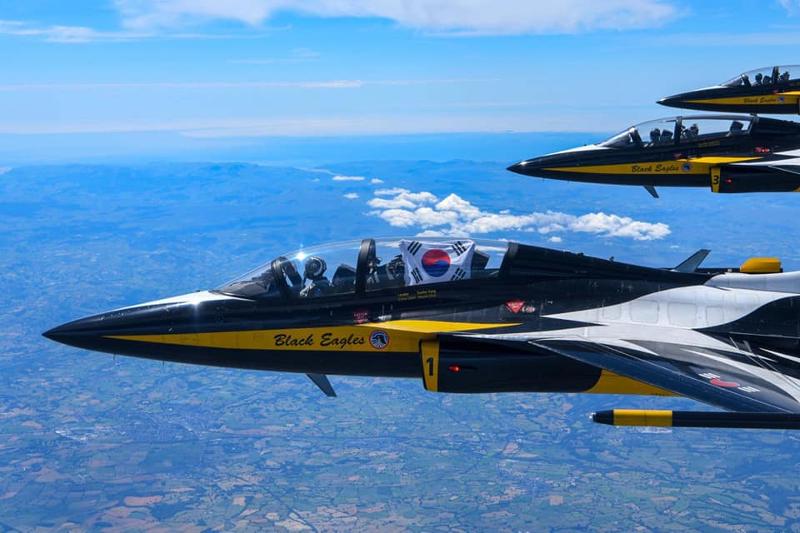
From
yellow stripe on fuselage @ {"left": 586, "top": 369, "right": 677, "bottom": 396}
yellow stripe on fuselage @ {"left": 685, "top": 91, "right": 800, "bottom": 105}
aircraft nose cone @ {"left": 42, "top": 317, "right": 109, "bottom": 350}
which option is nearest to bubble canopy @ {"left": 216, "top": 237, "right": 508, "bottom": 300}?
aircraft nose cone @ {"left": 42, "top": 317, "right": 109, "bottom": 350}

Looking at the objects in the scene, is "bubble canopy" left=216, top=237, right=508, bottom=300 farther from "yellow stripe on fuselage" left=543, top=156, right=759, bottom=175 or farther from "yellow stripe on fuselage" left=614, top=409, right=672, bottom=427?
"yellow stripe on fuselage" left=543, top=156, right=759, bottom=175

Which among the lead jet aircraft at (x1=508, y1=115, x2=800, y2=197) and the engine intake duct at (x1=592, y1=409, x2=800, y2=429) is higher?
the lead jet aircraft at (x1=508, y1=115, x2=800, y2=197)

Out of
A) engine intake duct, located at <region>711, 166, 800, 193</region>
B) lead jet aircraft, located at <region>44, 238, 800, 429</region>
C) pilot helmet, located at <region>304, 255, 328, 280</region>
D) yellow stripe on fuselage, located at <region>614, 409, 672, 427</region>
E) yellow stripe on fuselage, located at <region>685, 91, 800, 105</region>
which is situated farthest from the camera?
yellow stripe on fuselage, located at <region>685, 91, 800, 105</region>

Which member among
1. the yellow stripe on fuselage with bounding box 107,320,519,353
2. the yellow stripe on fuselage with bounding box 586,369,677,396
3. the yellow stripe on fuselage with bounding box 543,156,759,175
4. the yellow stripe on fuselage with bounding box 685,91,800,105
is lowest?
the yellow stripe on fuselage with bounding box 586,369,677,396

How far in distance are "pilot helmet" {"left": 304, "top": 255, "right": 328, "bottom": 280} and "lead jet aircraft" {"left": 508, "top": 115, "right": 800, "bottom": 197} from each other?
72.4 feet

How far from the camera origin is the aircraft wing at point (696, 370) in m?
11.3

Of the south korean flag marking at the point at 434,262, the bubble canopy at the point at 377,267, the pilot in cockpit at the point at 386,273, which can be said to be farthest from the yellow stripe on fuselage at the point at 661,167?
the pilot in cockpit at the point at 386,273

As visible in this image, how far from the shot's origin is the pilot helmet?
645 inches

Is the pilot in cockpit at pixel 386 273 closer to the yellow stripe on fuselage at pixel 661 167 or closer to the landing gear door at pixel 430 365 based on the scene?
the landing gear door at pixel 430 365

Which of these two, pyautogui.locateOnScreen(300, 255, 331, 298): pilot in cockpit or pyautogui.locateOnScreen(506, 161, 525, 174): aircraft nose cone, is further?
pyautogui.locateOnScreen(506, 161, 525, 174): aircraft nose cone

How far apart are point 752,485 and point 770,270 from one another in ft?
660

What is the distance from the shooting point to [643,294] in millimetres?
16094

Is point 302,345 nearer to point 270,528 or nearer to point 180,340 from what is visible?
point 180,340

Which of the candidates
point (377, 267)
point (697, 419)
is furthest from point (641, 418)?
point (377, 267)
